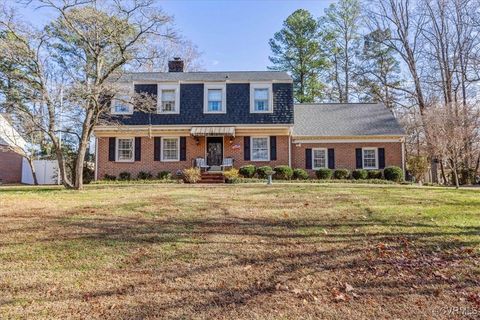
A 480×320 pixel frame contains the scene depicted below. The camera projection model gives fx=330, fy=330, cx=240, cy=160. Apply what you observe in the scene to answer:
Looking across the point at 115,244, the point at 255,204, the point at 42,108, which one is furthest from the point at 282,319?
the point at 42,108

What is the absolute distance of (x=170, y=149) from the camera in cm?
1855

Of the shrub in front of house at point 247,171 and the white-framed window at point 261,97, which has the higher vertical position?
the white-framed window at point 261,97

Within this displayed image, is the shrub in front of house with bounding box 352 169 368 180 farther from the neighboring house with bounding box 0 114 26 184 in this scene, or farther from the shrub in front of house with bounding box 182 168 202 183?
the neighboring house with bounding box 0 114 26 184

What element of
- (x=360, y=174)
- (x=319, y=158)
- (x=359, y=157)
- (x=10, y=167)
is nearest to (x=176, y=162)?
(x=319, y=158)

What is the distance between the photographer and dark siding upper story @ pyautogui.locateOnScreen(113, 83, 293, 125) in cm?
1830

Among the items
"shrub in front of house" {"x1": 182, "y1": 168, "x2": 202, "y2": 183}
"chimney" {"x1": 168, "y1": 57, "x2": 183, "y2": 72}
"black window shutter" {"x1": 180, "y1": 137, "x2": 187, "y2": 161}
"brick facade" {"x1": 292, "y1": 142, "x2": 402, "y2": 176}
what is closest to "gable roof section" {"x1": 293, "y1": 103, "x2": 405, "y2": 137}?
"brick facade" {"x1": 292, "y1": 142, "x2": 402, "y2": 176}

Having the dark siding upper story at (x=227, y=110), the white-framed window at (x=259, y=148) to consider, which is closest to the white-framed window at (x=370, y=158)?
the dark siding upper story at (x=227, y=110)

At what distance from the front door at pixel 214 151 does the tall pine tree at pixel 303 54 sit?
13.8 m

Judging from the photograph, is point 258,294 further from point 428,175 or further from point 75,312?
point 428,175

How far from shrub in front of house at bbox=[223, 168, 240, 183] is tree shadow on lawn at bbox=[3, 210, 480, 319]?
10.0 meters

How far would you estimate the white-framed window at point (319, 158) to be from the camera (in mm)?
18969

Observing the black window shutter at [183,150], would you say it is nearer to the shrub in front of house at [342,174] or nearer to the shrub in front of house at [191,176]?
the shrub in front of house at [191,176]

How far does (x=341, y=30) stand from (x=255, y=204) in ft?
92.6

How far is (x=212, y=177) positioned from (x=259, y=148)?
3.22 meters
